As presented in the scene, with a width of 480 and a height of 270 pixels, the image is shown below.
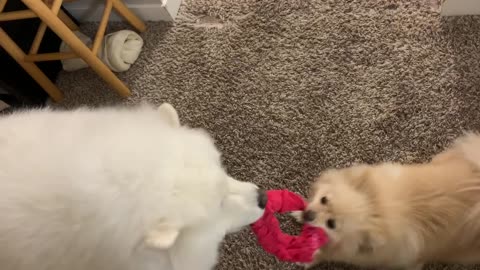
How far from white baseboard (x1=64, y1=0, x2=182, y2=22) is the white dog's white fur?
1191 millimetres

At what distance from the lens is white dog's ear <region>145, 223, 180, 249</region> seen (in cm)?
82

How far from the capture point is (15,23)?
1.85m

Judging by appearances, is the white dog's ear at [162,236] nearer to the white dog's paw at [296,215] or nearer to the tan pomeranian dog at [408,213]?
the tan pomeranian dog at [408,213]

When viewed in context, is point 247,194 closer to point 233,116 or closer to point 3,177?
point 3,177

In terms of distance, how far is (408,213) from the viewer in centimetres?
117

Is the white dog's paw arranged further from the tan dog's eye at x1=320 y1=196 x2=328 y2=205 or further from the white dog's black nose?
the white dog's black nose

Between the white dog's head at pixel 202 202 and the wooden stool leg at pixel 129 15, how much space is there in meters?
1.05

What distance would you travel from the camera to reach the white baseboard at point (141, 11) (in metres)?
2.02

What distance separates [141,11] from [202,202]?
146 centimetres

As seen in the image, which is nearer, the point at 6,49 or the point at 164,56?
the point at 6,49

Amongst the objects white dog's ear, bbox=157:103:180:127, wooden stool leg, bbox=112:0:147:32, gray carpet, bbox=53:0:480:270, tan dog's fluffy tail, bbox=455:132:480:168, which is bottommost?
tan dog's fluffy tail, bbox=455:132:480:168

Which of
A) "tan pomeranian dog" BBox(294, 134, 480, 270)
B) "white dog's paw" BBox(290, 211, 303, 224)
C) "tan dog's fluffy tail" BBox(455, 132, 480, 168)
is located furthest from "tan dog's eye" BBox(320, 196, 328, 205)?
"tan dog's fluffy tail" BBox(455, 132, 480, 168)

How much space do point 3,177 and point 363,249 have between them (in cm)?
98

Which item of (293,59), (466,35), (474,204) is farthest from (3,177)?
(466,35)
